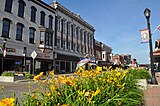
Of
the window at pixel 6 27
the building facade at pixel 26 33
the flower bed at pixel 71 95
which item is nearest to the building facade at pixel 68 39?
the building facade at pixel 26 33

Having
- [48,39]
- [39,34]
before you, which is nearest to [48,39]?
[48,39]

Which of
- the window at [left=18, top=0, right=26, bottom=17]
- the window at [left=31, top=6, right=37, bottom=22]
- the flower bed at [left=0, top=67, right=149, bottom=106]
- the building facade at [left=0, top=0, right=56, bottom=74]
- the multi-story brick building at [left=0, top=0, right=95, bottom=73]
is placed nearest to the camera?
the flower bed at [left=0, top=67, right=149, bottom=106]

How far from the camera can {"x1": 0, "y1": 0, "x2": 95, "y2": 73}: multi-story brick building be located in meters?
23.9

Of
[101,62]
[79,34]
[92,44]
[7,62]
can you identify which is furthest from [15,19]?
[101,62]

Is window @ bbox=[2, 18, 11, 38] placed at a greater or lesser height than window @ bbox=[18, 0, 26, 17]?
lesser

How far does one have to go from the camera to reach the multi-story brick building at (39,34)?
23906mm

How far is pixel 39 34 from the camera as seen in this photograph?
29359 millimetres

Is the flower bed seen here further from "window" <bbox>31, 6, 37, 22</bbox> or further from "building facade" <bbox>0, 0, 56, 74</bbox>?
"window" <bbox>31, 6, 37, 22</bbox>

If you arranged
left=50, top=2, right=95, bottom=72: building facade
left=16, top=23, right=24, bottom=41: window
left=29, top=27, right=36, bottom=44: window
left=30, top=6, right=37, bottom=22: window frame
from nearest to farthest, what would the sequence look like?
1. left=16, top=23, right=24, bottom=41: window
2. left=29, top=27, right=36, bottom=44: window
3. left=30, top=6, right=37, bottom=22: window frame
4. left=50, top=2, right=95, bottom=72: building facade

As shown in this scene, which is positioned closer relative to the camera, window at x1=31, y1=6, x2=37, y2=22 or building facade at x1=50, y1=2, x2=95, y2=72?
window at x1=31, y1=6, x2=37, y2=22

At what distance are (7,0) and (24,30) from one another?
4.98 metres

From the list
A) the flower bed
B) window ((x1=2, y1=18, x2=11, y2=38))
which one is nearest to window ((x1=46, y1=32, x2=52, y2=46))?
window ((x1=2, y1=18, x2=11, y2=38))

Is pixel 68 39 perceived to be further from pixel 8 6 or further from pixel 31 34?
pixel 8 6

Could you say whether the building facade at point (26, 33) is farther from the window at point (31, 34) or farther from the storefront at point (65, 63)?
the storefront at point (65, 63)
